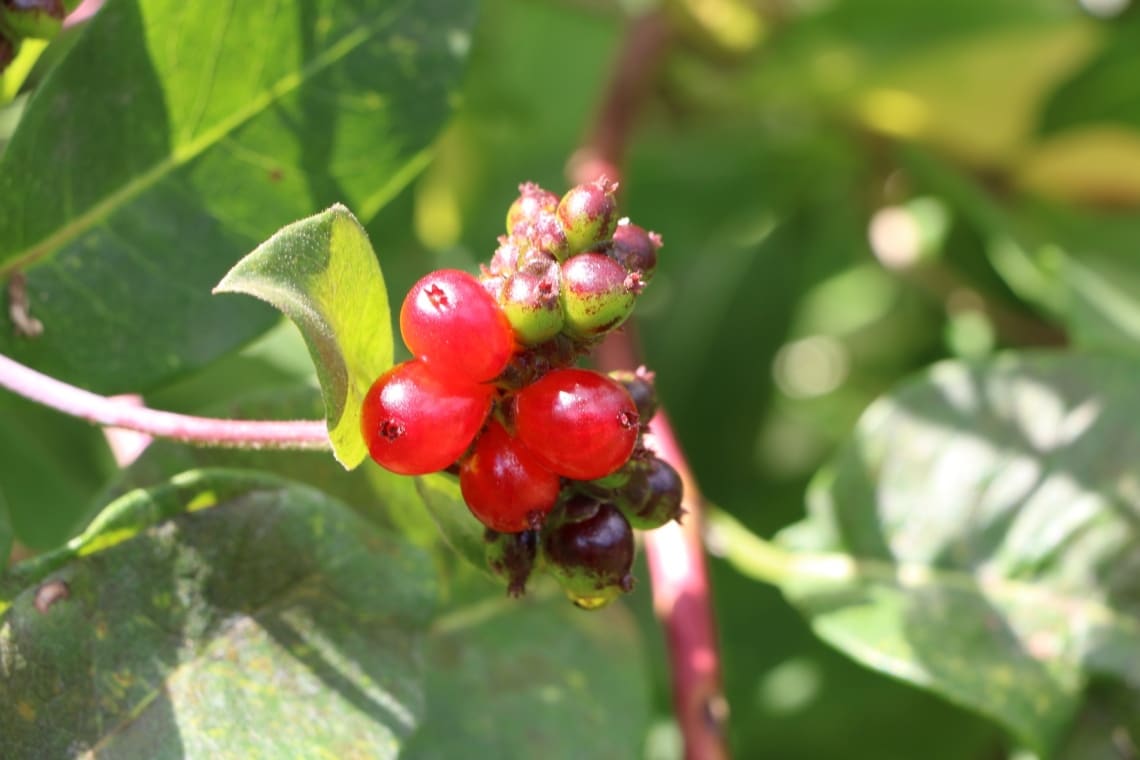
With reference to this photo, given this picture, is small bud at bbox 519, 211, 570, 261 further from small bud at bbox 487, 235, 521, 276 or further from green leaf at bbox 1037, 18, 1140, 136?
green leaf at bbox 1037, 18, 1140, 136

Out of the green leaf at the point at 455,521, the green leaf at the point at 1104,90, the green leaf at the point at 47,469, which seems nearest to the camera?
the green leaf at the point at 455,521

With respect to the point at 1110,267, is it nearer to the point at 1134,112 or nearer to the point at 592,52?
the point at 1134,112

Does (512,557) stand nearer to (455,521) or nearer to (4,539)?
(455,521)

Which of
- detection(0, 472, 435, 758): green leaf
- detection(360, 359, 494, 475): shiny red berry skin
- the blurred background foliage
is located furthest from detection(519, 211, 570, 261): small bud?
the blurred background foliage

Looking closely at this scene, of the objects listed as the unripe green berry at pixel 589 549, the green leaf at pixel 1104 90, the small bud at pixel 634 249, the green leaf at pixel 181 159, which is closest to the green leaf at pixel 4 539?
the green leaf at pixel 181 159

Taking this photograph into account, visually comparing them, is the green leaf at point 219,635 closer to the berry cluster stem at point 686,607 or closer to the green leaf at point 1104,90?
the berry cluster stem at point 686,607

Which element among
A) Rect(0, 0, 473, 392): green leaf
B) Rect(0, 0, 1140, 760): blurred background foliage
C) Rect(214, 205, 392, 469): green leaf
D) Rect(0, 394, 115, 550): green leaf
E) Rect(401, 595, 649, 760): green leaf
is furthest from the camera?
Rect(0, 0, 1140, 760): blurred background foliage

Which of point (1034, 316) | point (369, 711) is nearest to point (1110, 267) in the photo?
point (1034, 316)
